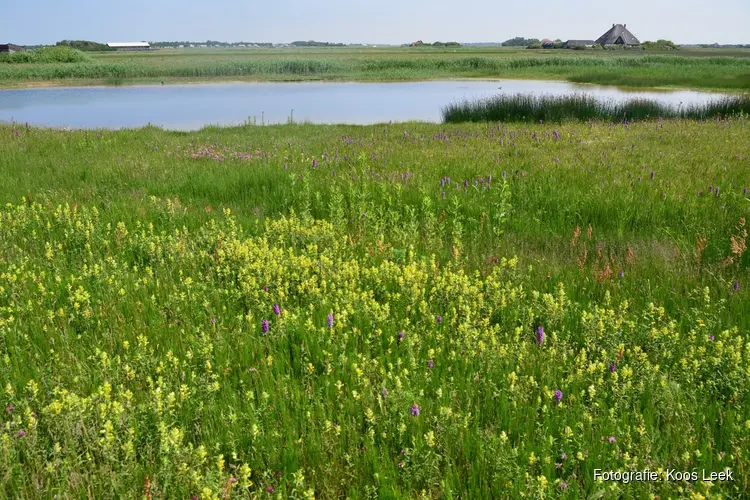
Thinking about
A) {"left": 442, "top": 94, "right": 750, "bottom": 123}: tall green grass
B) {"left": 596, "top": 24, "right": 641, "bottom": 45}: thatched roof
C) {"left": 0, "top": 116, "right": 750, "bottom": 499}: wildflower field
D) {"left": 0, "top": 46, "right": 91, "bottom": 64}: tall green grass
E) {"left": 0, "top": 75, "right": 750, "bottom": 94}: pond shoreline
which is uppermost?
{"left": 596, "top": 24, "right": 641, "bottom": 45}: thatched roof

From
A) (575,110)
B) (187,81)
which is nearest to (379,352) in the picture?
(575,110)

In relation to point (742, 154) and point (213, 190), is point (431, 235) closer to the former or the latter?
point (213, 190)

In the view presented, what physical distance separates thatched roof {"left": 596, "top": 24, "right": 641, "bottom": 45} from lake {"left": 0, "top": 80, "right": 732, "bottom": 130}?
117 meters

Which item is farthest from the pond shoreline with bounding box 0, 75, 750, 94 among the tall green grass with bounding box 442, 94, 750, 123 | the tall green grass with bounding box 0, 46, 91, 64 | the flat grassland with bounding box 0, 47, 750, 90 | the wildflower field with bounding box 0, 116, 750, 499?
the wildflower field with bounding box 0, 116, 750, 499

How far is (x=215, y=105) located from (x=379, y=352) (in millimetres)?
35724

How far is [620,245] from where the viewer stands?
6.10 m

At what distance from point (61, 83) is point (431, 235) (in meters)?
63.6

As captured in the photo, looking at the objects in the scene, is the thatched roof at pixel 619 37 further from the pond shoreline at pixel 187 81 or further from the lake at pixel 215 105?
the lake at pixel 215 105

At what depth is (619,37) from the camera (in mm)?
138250

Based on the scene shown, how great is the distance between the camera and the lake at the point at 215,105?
26.5 m

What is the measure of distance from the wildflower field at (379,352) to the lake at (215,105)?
1875cm

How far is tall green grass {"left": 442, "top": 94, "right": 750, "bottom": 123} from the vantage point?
1906 cm

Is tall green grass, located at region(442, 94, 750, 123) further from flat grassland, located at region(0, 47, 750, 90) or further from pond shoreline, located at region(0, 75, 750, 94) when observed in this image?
flat grassland, located at region(0, 47, 750, 90)

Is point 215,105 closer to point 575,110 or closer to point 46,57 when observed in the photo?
point 575,110
